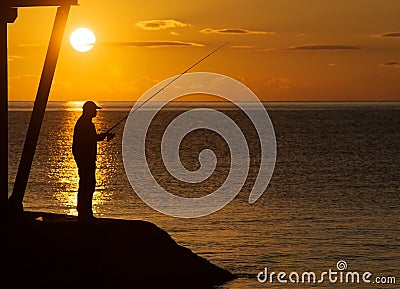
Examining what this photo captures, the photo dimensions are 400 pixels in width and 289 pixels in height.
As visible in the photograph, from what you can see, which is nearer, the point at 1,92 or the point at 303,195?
the point at 1,92

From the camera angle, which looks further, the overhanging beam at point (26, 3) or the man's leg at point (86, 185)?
the man's leg at point (86, 185)

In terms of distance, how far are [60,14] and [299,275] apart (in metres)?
7.80

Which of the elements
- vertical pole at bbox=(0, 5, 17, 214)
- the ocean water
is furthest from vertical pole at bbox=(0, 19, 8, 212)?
the ocean water

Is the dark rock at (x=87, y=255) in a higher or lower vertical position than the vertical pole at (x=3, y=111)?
lower

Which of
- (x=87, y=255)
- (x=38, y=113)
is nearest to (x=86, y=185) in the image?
(x=38, y=113)

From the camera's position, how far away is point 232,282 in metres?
17.7

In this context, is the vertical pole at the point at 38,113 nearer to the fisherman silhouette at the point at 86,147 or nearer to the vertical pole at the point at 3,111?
the vertical pole at the point at 3,111

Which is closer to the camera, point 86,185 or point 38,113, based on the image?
point 38,113

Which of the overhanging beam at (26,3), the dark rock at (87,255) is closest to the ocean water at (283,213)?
the dark rock at (87,255)

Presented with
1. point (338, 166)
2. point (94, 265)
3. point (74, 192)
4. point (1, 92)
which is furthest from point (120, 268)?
→ point (338, 166)

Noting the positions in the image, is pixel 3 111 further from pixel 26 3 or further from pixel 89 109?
pixel 26 3

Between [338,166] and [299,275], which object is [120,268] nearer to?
[299,275]

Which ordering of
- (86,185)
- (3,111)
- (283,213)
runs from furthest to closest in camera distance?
(283,213)
(86,185)
(3,111)

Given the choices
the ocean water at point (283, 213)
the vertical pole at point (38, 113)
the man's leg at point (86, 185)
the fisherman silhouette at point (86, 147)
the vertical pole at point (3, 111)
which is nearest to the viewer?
the vertical pole at point (3, 111)
